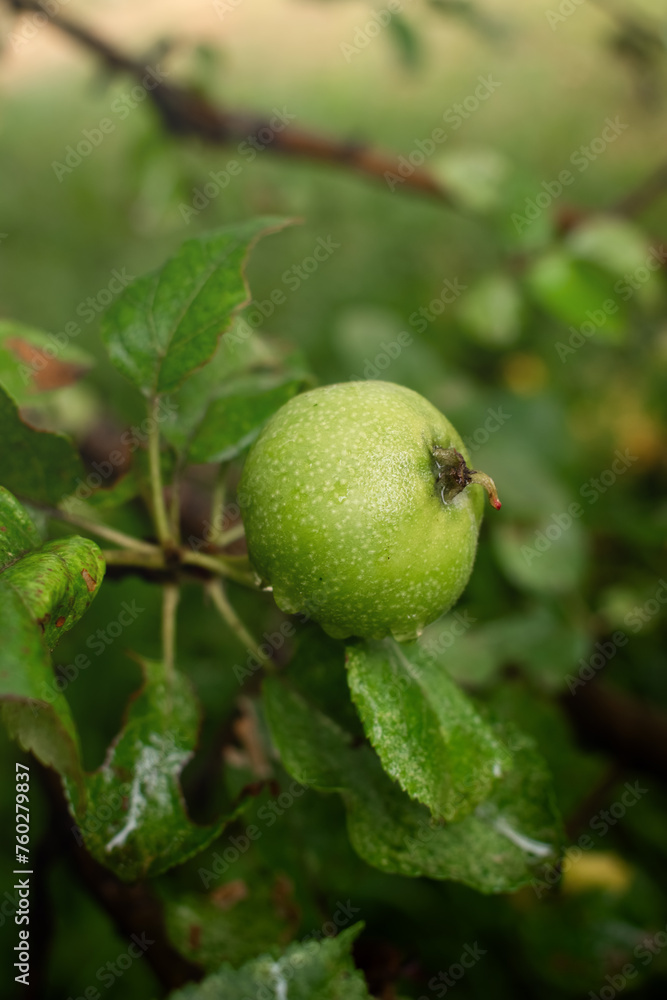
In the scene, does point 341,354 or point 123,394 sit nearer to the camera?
point 341,354

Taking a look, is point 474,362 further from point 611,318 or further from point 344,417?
point 344,417

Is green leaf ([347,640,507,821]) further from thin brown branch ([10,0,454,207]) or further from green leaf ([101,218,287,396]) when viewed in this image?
thin brown branch ([10,0,454,207])

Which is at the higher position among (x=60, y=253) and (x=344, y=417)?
(x=344, y=417)

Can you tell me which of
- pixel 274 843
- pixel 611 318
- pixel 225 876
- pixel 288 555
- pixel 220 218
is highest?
pixel 611 318

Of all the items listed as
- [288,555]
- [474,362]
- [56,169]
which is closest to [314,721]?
[288,555]

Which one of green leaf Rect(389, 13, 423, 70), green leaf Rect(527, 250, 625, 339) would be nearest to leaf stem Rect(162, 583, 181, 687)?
green leaf Rect(527, 250, 625, 339)

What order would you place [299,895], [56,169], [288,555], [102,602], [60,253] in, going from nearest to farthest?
[288,555] < [299,895] < [102,602] < [60,253] < [56,169]

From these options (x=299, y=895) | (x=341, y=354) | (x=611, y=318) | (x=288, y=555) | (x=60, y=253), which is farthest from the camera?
(x=60, y=253)

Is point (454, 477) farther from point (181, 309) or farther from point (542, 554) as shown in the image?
point (542, 554)
